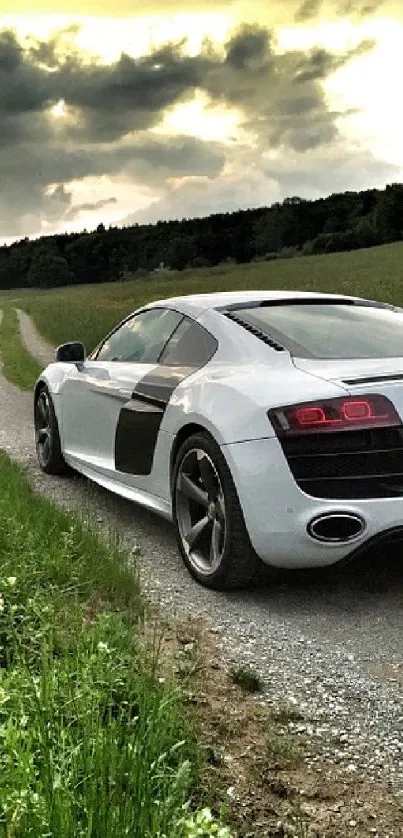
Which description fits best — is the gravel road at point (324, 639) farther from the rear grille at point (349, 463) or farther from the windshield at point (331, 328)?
the windshield at point (331, 328)

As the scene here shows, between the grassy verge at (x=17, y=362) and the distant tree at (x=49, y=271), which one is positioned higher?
the distant tree at (x=49, y=271)

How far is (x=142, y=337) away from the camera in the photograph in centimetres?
555

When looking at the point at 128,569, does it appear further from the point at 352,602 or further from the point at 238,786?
the point at 238,786

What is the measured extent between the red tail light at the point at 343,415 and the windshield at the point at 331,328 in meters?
0.49

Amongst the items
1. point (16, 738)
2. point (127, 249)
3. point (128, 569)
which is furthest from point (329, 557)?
point (127, 249)

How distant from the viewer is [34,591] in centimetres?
381

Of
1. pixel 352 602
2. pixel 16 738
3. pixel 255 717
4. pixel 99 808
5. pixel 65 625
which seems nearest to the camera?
pixel 99 808

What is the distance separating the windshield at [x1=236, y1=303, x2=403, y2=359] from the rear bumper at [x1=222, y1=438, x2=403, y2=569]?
616mm

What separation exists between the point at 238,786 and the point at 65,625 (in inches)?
42.9

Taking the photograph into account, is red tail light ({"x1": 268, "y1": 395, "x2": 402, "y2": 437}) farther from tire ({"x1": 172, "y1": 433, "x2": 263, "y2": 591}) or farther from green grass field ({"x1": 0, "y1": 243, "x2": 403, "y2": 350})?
green grass field ({"x1": 0, "y1": 243, "x2": 403, "y2": 350})

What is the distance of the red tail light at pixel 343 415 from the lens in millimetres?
3775

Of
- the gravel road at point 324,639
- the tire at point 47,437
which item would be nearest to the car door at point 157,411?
the gravel road at point 324,639

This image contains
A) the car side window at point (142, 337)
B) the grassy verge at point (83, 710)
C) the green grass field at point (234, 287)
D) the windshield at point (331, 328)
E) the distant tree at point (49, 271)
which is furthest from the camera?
the distant tree at point (49, 271)

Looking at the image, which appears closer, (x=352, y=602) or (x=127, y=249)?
(x=352, y=602)
